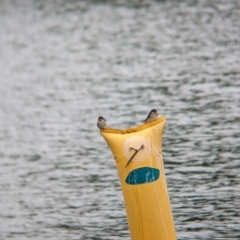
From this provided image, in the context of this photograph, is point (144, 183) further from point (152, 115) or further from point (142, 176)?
point (152, 115)

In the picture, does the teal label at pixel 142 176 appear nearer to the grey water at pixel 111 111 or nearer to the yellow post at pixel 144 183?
the yellow post at pixel 144 183

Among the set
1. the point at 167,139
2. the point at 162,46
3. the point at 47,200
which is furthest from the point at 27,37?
the point at 47,200

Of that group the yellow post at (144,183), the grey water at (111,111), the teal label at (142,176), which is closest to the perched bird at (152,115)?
the yellow post at (144,183)

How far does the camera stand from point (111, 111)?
48.8 ft

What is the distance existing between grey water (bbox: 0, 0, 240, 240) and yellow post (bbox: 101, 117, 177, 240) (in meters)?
1.73

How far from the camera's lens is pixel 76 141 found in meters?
13.1

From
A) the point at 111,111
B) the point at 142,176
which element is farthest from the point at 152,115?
the point at 111,111

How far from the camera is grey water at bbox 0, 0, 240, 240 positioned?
942cm

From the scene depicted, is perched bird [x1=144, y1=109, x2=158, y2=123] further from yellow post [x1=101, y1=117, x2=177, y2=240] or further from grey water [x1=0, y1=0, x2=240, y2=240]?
grey water [x1=0, y1=0, x2=240, y2=240]

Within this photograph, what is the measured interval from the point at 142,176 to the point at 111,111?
8.34m

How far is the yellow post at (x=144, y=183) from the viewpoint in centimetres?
654

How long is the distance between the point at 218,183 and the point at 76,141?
373cm

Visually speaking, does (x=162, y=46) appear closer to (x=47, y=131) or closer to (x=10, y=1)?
(x=47, y=131)

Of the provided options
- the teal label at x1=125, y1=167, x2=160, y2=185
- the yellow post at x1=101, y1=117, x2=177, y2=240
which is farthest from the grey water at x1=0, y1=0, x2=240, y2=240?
the teal label at x1=125, y1=167, x2=160, y2=185
